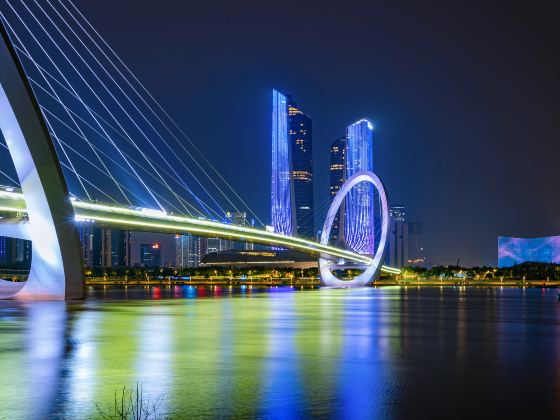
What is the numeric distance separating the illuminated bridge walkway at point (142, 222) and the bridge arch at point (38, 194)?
72cm

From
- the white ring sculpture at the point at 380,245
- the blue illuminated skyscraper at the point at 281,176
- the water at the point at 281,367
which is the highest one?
the blue illuminated skyscraper at the point at 281,176

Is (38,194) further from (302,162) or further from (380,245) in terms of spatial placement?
(302,162)

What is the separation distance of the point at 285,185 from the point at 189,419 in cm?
10613

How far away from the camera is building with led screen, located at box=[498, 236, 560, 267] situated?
16925cm

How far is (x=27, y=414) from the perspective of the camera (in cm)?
1046

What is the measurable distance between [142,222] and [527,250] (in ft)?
465

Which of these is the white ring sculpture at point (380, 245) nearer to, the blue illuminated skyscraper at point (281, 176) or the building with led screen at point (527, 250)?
the blue illuminated skyscraper at point (281, 176)

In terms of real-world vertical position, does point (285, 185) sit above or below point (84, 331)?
above

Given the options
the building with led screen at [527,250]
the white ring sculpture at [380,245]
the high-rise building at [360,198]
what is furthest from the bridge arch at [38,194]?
the building with led screen at [527,250]

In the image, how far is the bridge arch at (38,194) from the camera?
28969mm

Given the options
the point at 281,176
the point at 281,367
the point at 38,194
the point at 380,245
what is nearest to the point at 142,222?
the point at 38,194

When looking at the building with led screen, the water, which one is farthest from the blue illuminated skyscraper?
the water

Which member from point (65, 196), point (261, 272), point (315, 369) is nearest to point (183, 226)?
point (65, 196)

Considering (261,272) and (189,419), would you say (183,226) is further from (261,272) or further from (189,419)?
(261,272)
